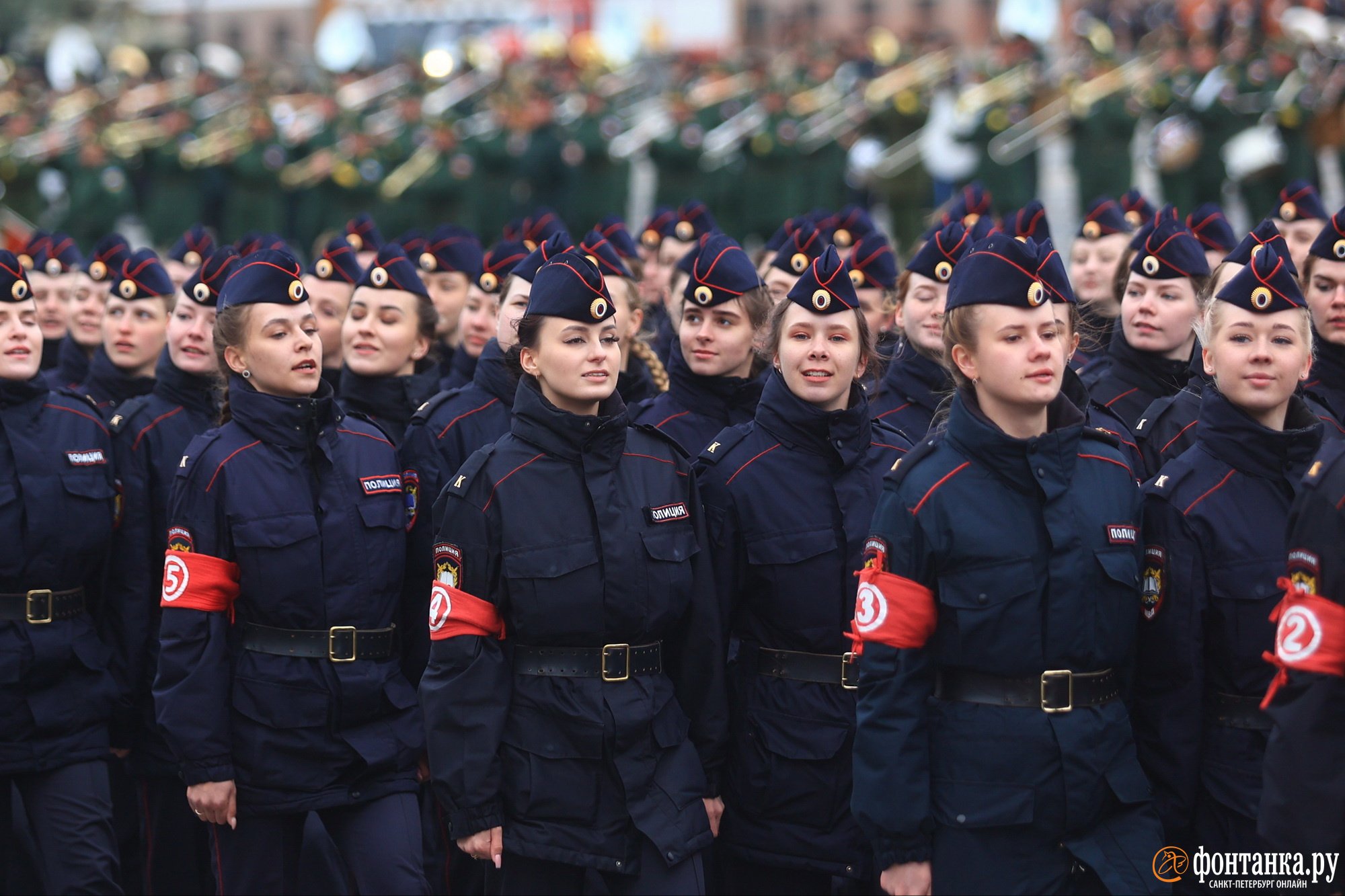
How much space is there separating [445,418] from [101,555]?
1.30 meters

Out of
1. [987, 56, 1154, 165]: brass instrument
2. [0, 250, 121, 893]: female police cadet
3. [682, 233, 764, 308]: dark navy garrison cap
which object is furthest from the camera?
[987, 56, 1154, 165]: brass instrument

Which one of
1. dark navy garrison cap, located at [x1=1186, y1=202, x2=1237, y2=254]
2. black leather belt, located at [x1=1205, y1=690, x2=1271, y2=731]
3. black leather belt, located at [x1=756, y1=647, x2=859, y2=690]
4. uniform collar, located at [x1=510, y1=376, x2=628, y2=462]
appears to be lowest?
black leather belt, located at [x1=1205, y1=690, x2=1271, y2=731]

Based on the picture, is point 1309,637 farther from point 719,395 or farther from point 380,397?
point 380,397

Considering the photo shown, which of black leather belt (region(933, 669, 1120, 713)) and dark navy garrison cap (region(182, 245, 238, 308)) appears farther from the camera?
dark navy garrison cap (region(182, 245, 238, 308))

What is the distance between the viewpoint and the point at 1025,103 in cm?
1939

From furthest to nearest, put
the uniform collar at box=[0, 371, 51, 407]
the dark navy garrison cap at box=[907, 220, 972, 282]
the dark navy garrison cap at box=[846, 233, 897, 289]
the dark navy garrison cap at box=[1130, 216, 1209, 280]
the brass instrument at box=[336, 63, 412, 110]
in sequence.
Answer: the brass instrument at box=[336, 63, 412, 110]
the dark navy garrison cap at box=[846, 233, 897, 289]
the dark navy garrison cap at box=[907, 220, 972, 282]
the dark navy garrison cap at box=[1130, 216, 1209, 280]
the uniform collar at box=[0, 371, 51, 407]

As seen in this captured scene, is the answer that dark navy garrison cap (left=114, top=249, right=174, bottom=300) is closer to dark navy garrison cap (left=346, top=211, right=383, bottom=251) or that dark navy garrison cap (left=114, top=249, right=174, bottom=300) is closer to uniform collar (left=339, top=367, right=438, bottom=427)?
uniform collar (left=339, top=367, right=438, bottom=427)

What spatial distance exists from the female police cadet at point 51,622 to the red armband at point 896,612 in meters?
2.85

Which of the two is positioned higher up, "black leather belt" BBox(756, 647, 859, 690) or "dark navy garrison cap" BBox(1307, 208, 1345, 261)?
"dark navy garrison cap" BBox(1307, 208, 1345, 261)

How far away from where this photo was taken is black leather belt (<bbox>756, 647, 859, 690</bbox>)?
470 centimetres

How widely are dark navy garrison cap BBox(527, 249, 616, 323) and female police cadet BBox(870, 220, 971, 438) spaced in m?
1.57

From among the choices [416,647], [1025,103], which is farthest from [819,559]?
[1025,103]

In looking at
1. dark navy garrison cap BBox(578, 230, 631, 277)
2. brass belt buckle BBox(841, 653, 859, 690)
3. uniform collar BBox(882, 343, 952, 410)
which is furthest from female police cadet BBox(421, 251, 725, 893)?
dark navy garrison cap BBox(578, 230, 631, 277)

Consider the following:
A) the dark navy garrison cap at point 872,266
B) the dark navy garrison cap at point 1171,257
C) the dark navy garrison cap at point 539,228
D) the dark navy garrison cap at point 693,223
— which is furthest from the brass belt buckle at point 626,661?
the dark navy garrison cap at point 693,223
